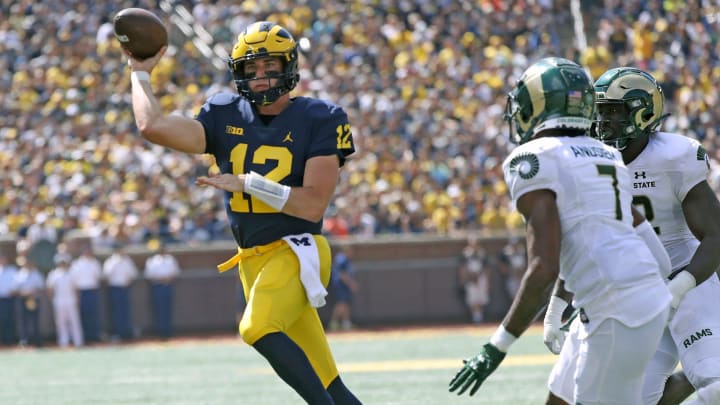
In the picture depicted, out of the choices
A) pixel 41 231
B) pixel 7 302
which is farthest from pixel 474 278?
pixel 7 302

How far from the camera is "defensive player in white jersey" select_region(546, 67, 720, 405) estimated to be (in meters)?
4.78

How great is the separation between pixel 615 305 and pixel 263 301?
153 centimetres

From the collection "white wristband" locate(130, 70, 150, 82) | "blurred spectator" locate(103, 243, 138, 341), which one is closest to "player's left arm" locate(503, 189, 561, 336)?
"white wristband" locate(130, 70, 150, 82)

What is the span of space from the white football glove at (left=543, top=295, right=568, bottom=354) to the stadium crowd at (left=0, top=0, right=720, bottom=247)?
11200 mm

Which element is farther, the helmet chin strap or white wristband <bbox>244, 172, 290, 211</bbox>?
the helmet chin strap

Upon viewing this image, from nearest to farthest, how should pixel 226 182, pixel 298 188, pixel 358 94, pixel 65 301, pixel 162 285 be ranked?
pixel 226 182 → pixel 298 188 → pixel 65 301 → pixel 162 285 → pixel 358 94

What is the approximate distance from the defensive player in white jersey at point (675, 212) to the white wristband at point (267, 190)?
4.29 ft

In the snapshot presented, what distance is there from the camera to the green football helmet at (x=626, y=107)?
16.6 ft

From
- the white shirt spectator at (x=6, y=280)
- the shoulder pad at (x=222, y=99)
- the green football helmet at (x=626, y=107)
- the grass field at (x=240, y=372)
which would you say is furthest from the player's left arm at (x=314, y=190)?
the white shirt spectator at (x=6, y=280)

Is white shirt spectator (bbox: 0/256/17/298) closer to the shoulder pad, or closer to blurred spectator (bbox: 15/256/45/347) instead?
blurred spectator (bbox: 15/256/45/347)

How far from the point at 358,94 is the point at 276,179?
12649 millimetres

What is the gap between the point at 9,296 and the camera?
1516 cm

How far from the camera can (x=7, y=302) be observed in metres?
15.1

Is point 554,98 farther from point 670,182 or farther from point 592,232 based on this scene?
point 670,182
